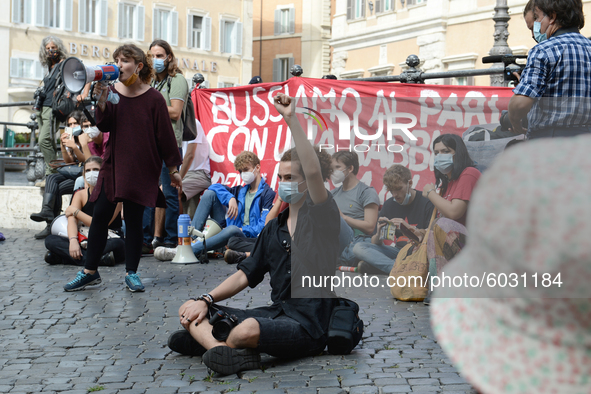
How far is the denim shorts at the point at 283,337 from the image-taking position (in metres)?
3.85

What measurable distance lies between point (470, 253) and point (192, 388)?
2.90 meters

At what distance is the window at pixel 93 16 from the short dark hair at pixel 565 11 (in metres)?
39.4

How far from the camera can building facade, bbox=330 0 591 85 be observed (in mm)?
27453

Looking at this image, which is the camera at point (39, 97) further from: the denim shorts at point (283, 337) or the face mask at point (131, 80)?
the denim shorts at point (283, 337)

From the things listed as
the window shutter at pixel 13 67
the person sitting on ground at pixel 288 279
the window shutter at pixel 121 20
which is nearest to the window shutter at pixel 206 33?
the window shutter at pixel 121 20

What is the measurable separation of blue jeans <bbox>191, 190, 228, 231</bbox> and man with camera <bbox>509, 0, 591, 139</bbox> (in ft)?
18.3

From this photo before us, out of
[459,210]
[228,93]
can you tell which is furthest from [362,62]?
[459,210]

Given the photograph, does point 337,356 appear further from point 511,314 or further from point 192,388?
point 511,314

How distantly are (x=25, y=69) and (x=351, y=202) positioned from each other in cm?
3715

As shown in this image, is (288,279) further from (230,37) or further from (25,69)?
(230,37)

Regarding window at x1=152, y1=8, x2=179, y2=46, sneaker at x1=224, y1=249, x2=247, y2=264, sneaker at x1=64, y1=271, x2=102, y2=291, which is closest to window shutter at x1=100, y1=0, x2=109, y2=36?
window at x1=152, y1=8, x2=179, y2=46

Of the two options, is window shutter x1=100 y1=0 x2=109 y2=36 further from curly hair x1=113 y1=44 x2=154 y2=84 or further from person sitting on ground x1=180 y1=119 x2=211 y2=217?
curly hair x1=113 y1=44 x2=154 y2=84

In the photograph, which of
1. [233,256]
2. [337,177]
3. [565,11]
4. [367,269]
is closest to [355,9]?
[233,256]

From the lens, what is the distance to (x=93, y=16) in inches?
1608
